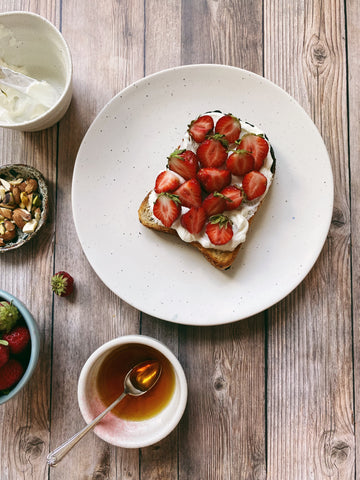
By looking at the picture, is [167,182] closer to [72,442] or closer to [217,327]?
[217,327]

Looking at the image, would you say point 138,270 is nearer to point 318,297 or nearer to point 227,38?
point 318,297

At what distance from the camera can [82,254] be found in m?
1.45

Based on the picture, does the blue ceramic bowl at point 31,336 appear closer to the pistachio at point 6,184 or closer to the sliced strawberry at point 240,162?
the pistachio at point 6,184

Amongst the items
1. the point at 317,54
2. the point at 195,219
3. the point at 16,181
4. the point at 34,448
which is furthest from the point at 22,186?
the point at 317,54

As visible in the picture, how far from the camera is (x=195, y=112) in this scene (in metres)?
1.38

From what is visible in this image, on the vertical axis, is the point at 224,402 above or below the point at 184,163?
below

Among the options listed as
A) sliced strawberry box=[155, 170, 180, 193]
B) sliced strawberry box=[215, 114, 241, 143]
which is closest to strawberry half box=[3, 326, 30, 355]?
sliced strawberry box=[155, 170, 180, 193]

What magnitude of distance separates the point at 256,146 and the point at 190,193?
23 cm

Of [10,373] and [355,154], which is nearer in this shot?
[10,373]

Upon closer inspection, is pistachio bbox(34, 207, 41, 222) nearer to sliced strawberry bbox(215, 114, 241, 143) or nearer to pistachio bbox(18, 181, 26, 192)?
pistachio bbox(18, 181, 26, 192)

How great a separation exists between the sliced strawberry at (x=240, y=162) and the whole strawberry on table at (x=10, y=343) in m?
0.75

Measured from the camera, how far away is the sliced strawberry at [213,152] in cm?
129

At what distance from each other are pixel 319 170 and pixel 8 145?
99 centimetres

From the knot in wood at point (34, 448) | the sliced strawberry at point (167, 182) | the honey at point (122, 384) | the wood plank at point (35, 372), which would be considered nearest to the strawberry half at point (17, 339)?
the wood plank at point (35, 372)
